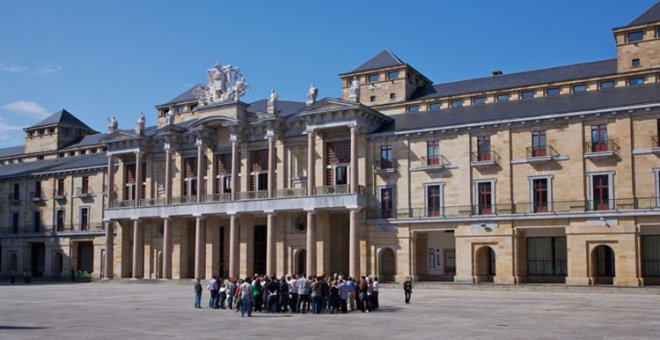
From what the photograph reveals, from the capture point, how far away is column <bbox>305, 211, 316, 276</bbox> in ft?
178

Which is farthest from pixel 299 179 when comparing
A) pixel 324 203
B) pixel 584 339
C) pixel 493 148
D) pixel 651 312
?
pixel 584 339

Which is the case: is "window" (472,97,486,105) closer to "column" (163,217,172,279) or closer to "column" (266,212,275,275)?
"column" (266,212,275,275)

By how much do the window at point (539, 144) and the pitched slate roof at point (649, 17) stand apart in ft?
48.3

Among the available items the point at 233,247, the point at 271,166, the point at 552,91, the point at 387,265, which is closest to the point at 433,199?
the point at 387,265

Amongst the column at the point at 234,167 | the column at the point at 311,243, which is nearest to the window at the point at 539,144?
the column at the point at 311,243

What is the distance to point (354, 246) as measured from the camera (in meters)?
52.7

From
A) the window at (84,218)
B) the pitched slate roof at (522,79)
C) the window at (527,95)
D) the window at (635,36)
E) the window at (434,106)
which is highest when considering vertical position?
the window at (635,36)

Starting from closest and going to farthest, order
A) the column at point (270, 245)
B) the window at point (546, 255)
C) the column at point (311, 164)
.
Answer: the window at point (546, 255), the column at point (311, 164), the column at point (270, 245)

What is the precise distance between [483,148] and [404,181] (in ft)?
21.7

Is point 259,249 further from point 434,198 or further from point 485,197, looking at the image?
point 485,197

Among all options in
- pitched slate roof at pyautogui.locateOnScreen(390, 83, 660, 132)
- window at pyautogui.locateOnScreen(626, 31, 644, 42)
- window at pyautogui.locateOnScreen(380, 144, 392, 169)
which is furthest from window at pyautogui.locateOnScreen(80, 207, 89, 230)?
window at pyautogui.locateOnScreen(626, 31, 644, 42)

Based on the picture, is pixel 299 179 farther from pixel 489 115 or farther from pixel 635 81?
pixel 635 81

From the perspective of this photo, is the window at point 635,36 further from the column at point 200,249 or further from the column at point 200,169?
the column at point 200,249

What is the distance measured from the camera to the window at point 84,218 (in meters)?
74.1
